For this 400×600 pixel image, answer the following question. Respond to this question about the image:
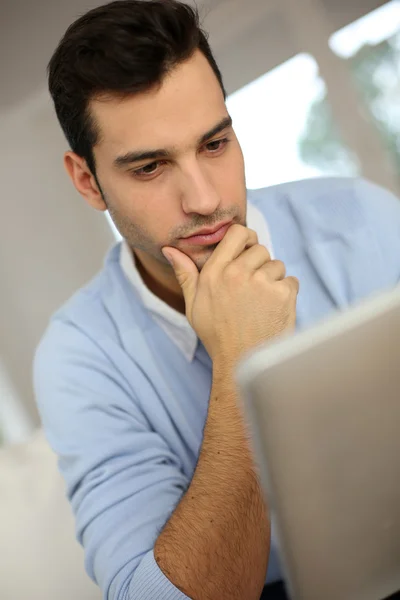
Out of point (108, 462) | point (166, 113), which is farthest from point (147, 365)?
point (166, 113)

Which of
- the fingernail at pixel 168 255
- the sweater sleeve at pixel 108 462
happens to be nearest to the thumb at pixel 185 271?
the fingernail at pixel 168 255

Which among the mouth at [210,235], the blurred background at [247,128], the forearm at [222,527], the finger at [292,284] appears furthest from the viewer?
the blurred background at [247,128]

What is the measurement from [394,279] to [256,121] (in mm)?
973

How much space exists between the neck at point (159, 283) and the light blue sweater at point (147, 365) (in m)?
0.04

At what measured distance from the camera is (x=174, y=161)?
3.46 ft

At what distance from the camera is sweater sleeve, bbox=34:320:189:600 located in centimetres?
91

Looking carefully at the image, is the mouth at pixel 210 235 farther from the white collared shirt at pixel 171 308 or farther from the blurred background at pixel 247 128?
the blurred background at pixel 247 128

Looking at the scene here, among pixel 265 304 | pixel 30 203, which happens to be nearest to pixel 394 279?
pixel 265 304

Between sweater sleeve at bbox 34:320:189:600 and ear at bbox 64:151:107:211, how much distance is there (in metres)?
0.24

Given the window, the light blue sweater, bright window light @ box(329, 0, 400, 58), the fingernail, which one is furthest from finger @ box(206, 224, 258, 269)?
bright window light @ box(329, 0, 400, 58)

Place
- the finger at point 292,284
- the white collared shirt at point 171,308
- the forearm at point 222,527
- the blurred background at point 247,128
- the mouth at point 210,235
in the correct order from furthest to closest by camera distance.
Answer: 1. the blurred background at point 247,128
2. the white collared shirt at point 171,308
3. the mouth at point 210,235
4. the finger at point 292,284
5. the forearm at point 222,527

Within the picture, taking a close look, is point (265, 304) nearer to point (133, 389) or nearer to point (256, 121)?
point (133, 389)

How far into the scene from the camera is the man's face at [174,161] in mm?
1031

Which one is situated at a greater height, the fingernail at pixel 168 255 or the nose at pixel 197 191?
the nose at pixel 197 191
